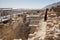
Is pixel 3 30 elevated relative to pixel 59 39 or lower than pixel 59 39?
lower

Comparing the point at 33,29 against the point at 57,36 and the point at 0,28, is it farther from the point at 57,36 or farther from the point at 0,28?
the point at 57,36

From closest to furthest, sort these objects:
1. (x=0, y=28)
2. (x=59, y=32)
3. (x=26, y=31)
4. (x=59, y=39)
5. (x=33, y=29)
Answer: (x=59, y=39)
(x=59, y=32)
(x=0, y=28)
(x=33, y=29)
(x=26, y=31)

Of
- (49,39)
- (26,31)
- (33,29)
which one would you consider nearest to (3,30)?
(33,29)

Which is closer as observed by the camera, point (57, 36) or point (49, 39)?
point (57, 36)

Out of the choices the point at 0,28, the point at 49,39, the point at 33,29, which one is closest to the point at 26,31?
the point at 33,29

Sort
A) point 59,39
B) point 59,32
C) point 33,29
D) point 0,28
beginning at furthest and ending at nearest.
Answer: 1. point 33,29
2. point 0,28
3. point 59,32
4. point 59,39

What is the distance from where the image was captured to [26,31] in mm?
8375

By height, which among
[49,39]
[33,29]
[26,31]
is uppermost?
[49,39]

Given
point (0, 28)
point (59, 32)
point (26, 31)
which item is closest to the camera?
point (59, 32)

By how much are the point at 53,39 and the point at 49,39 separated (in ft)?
0.64

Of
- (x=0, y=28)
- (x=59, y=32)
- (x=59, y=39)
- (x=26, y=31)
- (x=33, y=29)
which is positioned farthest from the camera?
(x=26, y=31)

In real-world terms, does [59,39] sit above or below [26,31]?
above

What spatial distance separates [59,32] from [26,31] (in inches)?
235

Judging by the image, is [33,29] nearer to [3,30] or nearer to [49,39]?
[3,30]
